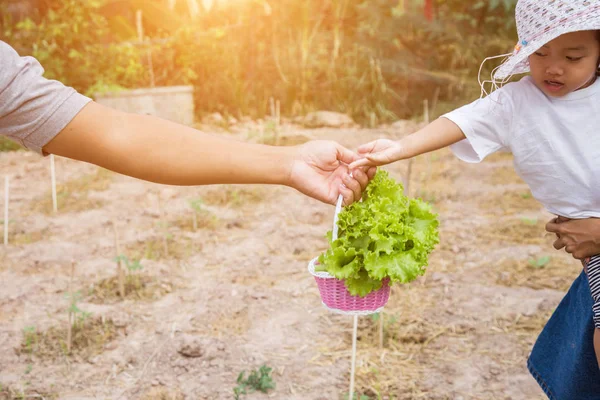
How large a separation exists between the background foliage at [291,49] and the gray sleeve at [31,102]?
5.46 meters

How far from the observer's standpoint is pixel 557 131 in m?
2.03

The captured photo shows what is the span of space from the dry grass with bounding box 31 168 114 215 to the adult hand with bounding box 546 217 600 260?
12.2 feet

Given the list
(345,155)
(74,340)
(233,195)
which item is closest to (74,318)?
(74,340)

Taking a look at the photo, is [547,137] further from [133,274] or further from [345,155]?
[133,274]

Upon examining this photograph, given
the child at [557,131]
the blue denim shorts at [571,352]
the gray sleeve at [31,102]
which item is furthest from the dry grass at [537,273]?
the gray sleeve at [31,102]

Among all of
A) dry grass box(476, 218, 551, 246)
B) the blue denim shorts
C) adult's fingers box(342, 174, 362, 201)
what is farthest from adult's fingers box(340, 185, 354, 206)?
dry grass box(476, 218, 551, 246)

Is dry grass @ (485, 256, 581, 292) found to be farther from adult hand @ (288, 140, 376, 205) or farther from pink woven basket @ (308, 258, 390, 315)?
pink woven basket @ (308, 258, 390, 315)

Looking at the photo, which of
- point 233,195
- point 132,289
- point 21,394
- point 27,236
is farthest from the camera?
point 233,195

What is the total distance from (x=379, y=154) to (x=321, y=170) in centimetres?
29

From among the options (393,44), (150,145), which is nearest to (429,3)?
(393,44)

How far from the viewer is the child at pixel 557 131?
1928 mm

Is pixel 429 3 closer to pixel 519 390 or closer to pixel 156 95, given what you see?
pixel 156 95

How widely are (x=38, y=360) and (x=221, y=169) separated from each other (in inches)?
58.3

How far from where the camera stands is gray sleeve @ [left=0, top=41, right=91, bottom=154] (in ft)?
5.78
